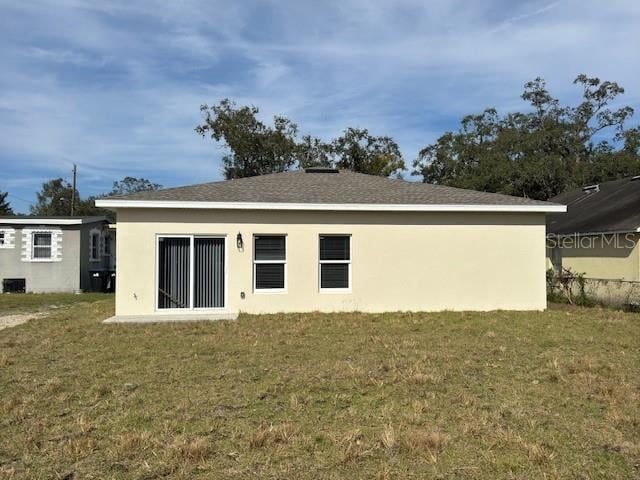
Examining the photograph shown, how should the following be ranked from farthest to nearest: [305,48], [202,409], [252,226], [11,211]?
[11,211], [305,48], [252,226], [202,409]

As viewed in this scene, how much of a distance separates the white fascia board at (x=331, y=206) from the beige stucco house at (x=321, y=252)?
0.02 meters

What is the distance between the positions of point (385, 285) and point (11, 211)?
51.1m

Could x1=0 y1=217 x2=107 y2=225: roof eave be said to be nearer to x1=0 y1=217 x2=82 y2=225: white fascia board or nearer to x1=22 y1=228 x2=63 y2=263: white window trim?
x1=0 y1=217 x2=82 y2=225: white fascia board

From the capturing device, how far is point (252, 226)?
12367 millimetres

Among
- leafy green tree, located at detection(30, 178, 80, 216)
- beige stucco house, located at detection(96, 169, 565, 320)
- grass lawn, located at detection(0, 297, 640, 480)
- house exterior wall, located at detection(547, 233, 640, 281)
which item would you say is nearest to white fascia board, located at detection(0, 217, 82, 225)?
beige stucco house, located at detection(96, 169, 565, 320)

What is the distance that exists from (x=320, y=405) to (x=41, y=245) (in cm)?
1897

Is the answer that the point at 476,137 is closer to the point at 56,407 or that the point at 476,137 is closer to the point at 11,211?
the point at 56,407

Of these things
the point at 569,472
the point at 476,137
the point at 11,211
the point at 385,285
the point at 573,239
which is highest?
the point at 476,137

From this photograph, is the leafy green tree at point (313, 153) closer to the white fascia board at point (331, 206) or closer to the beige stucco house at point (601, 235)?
the beige stucco house at point (601, 235)

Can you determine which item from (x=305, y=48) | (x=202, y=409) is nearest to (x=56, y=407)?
(x=202, y=409)

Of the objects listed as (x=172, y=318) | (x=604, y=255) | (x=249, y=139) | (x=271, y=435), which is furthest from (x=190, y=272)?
(x=249, y=139)

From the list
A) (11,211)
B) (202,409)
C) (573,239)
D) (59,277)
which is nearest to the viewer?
(202,409)

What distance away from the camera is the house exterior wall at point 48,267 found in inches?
807

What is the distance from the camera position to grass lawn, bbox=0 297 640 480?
3.94 m
